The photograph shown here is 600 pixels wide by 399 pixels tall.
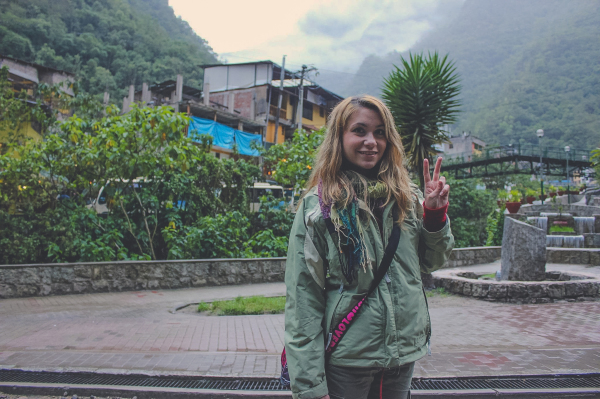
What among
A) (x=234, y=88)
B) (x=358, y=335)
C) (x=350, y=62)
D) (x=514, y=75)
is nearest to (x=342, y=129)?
(x=358, y=335)

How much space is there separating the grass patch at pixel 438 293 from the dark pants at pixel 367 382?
22.5ft

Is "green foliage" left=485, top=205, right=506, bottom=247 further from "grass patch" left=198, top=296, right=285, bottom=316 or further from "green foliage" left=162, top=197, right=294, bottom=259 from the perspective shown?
"grass patch" left=198, top=296, right=285, bottom=316

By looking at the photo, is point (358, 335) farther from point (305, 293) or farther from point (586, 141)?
point (586, 141)

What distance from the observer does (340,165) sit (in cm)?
193

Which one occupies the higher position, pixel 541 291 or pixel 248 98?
pixel 248 98

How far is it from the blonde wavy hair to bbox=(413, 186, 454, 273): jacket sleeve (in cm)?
13

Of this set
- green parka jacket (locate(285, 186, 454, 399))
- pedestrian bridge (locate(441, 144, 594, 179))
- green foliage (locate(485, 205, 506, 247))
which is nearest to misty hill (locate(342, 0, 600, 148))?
pedestrian bridge (locate(441, 144, 594, 179))

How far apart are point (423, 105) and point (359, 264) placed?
22.3 ft

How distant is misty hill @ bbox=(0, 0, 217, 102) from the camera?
143 feet

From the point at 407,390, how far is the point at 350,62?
205 meters

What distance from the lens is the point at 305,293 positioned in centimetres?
172

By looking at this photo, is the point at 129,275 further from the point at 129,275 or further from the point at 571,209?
the point at 571,209

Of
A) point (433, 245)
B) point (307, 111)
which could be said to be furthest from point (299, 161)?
point (307, 111)

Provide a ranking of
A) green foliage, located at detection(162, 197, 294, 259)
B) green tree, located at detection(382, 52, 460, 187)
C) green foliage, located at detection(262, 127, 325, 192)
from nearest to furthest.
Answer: green tree, located at detection(382, 52, 460, 187) → green foliage, located at detection(162, 197, 294, 259) → green foliage, located at detection(262, 127, 325, 192)
